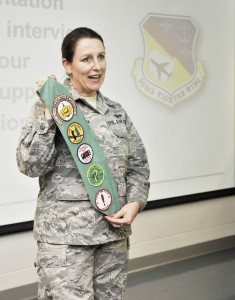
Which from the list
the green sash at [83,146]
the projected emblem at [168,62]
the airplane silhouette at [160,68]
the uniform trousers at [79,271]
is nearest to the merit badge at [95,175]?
the green sash at [83,146]

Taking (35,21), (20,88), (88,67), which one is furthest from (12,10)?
(88,67)

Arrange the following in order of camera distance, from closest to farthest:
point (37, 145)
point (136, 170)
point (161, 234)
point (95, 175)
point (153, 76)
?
point (37, 145), point (95, 175), point (136, 170), point (153, 76), point (161, 234)

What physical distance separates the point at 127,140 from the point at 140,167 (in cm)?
14

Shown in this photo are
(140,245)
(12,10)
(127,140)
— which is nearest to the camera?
(127,140)

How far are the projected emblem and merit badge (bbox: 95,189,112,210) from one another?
176 cm

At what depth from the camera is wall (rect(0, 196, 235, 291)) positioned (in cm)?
272

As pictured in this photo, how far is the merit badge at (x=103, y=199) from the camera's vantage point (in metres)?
1.50

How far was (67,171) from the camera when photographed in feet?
4.94

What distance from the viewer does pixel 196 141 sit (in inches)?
141

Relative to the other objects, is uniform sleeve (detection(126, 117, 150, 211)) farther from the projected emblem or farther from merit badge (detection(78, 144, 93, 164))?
the projected emblem

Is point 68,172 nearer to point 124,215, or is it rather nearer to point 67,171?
point 67,171

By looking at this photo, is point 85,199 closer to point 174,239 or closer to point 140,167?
point 140,167

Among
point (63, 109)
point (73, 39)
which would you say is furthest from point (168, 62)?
point (63, 109)

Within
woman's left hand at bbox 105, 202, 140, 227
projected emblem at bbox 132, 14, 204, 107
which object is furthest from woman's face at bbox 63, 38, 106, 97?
projected emblem at bbox 132, 14, 204, 107
